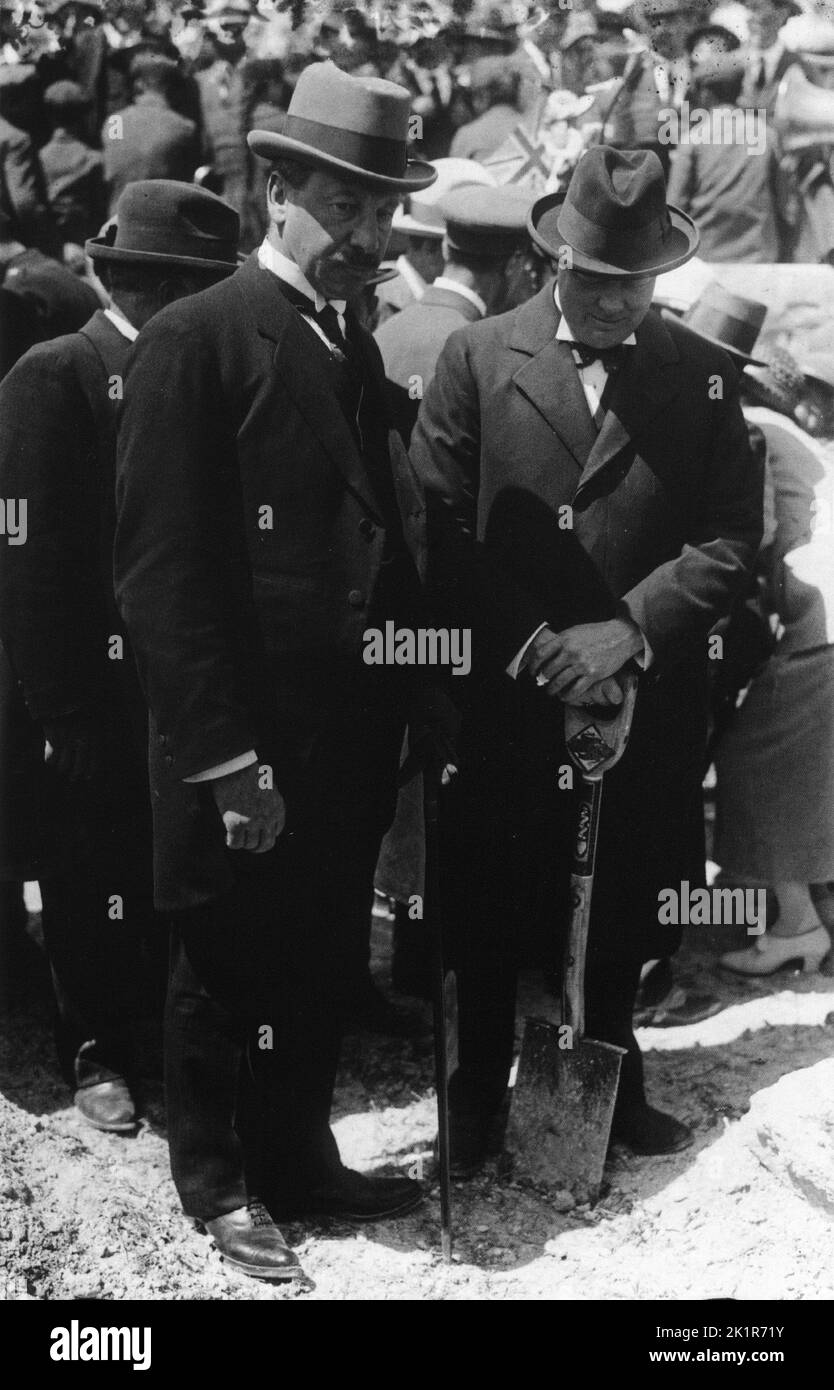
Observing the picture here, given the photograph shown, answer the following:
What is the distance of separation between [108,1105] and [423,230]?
3.40 meters

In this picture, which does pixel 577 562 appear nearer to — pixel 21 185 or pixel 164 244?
pixel 164 244

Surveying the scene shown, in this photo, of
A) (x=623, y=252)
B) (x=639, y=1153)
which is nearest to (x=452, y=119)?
(x=623, y=252)

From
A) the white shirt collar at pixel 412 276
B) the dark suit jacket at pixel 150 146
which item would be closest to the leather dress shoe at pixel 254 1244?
the white shirt collar at pixel 412 276

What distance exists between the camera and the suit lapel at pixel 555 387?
12.0 ft

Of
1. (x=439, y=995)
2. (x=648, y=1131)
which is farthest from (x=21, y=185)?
(x=648, y=1131)

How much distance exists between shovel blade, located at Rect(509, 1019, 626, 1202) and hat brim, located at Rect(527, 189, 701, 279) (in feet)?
6.06

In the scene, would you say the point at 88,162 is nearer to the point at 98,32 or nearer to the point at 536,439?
the point at 98,32

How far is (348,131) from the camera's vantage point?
10.1ft

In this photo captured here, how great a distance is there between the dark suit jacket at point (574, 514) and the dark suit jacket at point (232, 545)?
0.43 m

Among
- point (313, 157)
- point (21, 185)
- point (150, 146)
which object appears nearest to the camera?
point (313, 157)

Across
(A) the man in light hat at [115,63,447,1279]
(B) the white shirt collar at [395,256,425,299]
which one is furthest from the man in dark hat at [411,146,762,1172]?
(B) the white shirt collar at [395,256,425,299]

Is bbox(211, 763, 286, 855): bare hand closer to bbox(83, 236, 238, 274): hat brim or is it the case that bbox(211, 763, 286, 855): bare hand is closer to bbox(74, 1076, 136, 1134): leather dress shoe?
bbox(74, 1076, 136, 1134): leather dress shoe

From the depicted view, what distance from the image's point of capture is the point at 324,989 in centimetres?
348

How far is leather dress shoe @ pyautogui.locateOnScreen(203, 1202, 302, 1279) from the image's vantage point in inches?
132
